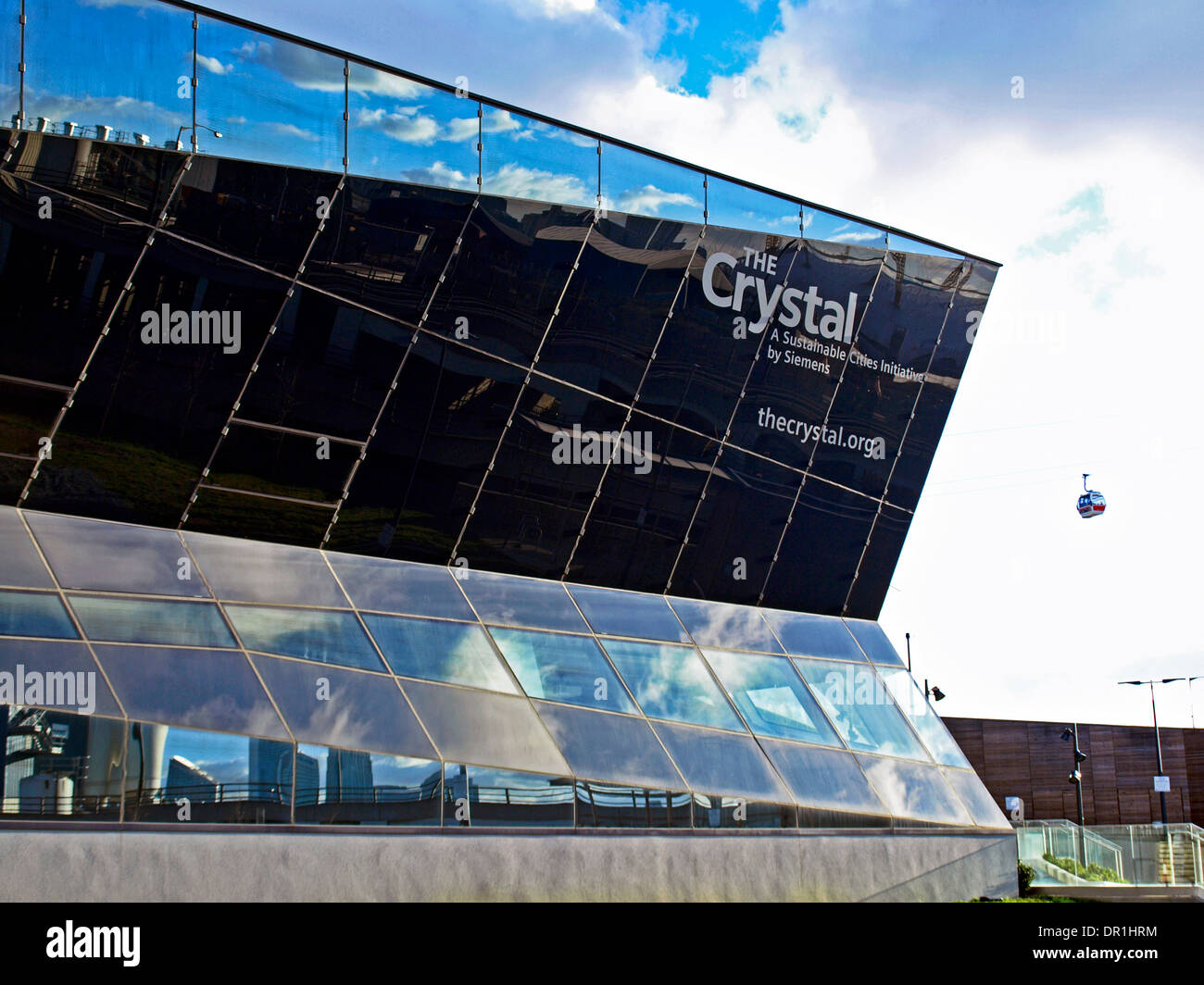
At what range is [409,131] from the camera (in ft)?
53.3

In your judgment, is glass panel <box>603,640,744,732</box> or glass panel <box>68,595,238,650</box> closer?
glass panel <box>68,595,238,650</box>

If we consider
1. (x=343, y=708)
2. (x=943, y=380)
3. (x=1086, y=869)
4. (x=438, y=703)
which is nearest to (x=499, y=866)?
(x=438, y=703)

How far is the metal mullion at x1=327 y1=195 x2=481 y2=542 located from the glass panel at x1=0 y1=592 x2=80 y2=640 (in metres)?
4.10

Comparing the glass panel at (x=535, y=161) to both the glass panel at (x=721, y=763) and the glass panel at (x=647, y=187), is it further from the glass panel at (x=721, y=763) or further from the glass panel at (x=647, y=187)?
the glass panel at (x=721, y=763)

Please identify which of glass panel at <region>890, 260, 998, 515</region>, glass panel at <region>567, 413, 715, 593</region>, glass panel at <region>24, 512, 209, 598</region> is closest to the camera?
glass panel at <region>24, 512, 209, 598</region>

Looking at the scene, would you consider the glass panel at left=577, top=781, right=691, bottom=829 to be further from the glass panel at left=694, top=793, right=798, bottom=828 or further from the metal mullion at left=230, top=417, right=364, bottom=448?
the metal mullion at left=230, top=417, right=364, bottom=448

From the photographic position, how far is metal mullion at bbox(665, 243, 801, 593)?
67.7 feet

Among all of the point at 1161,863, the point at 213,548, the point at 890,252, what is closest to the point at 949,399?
the point at 890,252

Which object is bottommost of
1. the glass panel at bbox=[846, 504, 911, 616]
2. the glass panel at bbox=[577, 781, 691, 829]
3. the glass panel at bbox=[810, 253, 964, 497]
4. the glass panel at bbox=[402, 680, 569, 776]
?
the glass panel at bbox=[577, 781, 691, 829]

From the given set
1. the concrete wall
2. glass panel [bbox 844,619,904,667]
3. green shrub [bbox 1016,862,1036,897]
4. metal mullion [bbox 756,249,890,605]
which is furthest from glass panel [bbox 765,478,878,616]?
green shrub [bbox 1016,862,1036,897]

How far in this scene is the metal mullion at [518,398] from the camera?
711 inches

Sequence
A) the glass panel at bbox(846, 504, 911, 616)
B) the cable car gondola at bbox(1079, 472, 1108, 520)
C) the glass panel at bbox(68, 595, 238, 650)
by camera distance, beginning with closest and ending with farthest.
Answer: the glass panel at bbox(68, 595, 238, 650) < the glass panel at bbox(846, 504, 911, 616) < the cable car gondola at bbox(1079, 472, 1108, 520)

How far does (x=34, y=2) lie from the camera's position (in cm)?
1359
